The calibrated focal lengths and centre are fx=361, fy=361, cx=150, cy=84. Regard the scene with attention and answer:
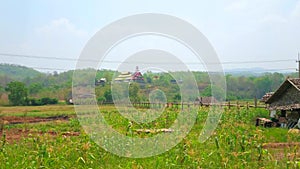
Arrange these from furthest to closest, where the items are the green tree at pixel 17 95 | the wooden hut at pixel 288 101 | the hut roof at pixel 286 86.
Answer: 1. the green tree at pixel 17 95
2. the hut roof at pixel 286 86
3. the wooden hut at pixel 288 101

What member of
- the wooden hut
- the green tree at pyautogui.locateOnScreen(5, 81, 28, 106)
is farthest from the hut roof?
the green tree at pyautogui.locateOnScreen(5, 81, 28, 106)

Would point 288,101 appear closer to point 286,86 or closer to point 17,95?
point 286,86

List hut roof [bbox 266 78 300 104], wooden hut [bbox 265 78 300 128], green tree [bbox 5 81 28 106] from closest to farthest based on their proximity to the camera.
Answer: wooden hut [bbox 265 78 300 128] < hut roof [bbox 266 78 300 104] < green tree [bbox 5 81 28 106]

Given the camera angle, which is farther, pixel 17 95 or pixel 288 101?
pixel 17 95

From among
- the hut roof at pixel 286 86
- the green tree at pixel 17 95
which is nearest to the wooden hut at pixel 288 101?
the hut roof at pixel 286 86

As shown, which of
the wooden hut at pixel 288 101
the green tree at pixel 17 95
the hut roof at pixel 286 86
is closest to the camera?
the wooden hut at pixel 288 101

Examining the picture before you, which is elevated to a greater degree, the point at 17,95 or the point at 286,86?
the point at 286,86

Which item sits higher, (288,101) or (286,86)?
(286,86)

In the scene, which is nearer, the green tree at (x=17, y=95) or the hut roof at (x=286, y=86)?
the hut roof at (x=286, y=86)

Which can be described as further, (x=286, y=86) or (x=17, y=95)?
(x=17, y=95)

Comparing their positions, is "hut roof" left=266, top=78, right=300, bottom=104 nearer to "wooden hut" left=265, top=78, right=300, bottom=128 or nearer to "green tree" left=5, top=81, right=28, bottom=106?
"wooden hut" left=265, top=78, right=300, bottom=128

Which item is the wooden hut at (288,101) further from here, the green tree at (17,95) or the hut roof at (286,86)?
the green tree at (17,95)

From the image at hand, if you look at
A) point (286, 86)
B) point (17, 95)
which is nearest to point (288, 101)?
point (286, 86)

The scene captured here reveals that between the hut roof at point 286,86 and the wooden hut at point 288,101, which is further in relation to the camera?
the hut roof at point 286,86
